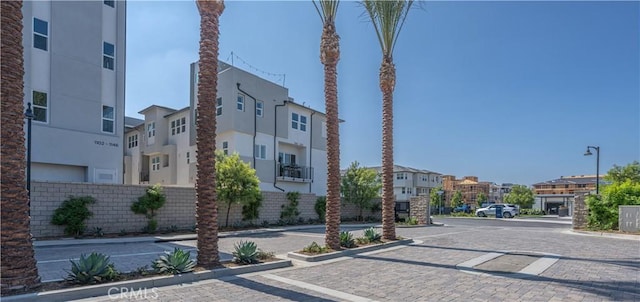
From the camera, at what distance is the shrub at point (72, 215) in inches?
628

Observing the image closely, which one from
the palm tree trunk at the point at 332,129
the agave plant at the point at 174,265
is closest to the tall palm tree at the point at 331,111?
the palm tree trunk at the point at 332,129

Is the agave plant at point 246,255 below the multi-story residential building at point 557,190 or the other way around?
the other way around

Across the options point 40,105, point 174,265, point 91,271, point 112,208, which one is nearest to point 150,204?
point 112,208

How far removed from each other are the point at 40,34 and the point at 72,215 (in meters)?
10.6

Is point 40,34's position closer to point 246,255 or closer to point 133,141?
point 246,255

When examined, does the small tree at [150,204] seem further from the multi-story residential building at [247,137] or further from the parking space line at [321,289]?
the parking space line at [321,289]

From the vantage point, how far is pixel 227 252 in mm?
12984

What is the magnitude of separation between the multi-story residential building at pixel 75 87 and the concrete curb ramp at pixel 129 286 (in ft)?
52.5

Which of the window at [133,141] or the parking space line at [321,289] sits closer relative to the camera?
the parking space line at [321,289]

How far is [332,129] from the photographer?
12859 millimetres

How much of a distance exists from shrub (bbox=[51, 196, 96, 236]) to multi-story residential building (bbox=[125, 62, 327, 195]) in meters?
11.5

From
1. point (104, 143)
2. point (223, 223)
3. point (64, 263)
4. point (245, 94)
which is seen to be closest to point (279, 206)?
point (223, 223)

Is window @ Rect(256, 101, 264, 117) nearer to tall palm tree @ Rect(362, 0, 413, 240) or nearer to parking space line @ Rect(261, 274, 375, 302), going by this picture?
tall palm tree @ Rect(362, 0, 413, 240)

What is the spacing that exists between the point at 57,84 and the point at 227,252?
15.1 meters
